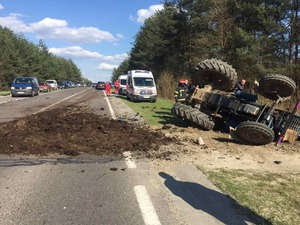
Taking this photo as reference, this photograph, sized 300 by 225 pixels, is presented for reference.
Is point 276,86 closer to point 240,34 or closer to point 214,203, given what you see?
point 214,203

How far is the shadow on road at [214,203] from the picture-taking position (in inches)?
173

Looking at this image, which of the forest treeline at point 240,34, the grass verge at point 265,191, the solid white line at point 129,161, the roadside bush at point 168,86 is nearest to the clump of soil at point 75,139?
the solid white line at point 129,161

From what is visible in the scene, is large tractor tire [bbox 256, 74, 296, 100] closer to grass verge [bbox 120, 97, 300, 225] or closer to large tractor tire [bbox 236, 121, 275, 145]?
large tractor tire [bbox 236, 121, 275, 145]

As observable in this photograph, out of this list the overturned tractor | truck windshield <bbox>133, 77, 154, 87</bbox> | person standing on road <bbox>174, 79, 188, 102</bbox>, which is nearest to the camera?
the overturned tractor

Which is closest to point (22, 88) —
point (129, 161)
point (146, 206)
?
point (129, 161)

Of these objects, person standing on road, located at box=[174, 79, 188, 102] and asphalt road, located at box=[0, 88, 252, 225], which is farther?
person standing on road, located at box=[174, 79, 188, 102]

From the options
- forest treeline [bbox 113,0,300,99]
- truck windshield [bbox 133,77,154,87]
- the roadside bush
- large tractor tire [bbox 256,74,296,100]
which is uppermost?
forest treeline [bbox 113,0,300,99]

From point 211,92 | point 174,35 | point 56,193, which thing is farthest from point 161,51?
point 56,193

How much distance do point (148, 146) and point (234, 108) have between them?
3.51 m

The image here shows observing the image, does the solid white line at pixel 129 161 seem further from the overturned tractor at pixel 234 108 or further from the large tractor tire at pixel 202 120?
the large tractor tire at pixel 202 120

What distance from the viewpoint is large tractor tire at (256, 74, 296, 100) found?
371 inches

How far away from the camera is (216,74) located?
12516 mm

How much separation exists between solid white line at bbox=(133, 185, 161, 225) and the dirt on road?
178 cm

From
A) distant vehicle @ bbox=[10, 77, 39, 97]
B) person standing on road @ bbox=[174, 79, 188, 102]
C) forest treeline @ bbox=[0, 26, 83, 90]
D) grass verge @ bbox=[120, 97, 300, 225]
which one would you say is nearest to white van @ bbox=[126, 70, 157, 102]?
distant vehicle @ bbox=[10, 77, 39, 97]
